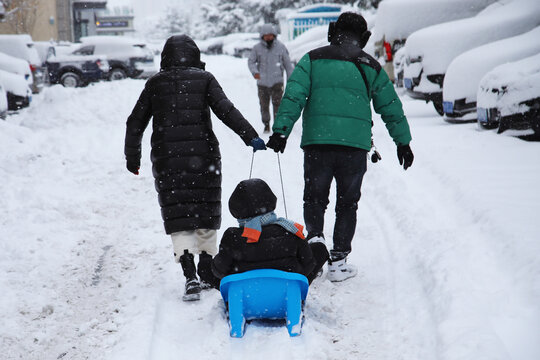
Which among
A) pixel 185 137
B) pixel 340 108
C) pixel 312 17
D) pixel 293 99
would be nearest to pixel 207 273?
pixel 185 137

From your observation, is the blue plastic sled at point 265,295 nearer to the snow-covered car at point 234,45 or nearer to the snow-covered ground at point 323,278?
the snow-covered ground at point 323,278

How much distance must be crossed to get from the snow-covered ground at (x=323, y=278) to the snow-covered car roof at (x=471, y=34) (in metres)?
2.58

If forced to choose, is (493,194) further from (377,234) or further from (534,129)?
(534,129)

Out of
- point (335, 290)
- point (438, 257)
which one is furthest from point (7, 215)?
point (438, 257)

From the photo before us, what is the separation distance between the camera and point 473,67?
27.6 feet

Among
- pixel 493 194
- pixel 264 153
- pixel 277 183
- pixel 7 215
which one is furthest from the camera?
pixel 264 153

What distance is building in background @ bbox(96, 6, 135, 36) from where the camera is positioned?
7901 cm

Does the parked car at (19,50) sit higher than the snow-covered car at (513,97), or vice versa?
the parked car at (19,50)

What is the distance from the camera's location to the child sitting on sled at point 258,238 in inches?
127

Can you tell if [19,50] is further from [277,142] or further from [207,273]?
[207,273]

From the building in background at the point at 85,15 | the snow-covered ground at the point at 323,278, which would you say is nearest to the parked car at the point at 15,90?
the snow-covered ground at the point at 323,278

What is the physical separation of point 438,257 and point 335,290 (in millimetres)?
827

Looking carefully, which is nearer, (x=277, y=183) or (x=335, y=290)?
(x=335, y=290)

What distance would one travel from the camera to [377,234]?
5.09 metres
